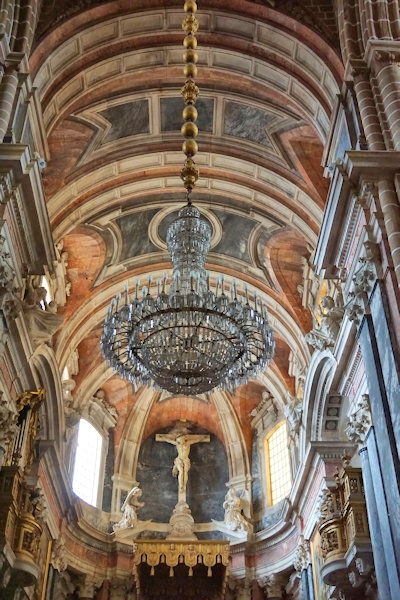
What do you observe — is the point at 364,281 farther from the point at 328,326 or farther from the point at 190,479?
the point at 190,479

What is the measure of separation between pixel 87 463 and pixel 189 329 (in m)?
9.32

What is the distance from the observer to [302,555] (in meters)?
13.8

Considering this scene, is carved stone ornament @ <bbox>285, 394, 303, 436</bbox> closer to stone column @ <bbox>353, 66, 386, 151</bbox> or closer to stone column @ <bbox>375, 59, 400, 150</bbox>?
stone column @ <bbox>353, 66, 386, 151</bbox>

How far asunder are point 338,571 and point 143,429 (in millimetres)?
8653

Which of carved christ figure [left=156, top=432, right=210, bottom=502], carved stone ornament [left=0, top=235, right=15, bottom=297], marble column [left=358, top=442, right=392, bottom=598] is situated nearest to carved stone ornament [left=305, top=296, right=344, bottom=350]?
marble column [left=358, top=442, right=392, bottom=598]

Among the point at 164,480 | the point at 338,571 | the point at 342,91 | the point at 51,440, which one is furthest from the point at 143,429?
the point at 342,91

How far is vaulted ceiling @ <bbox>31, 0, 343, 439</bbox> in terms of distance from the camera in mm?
10758

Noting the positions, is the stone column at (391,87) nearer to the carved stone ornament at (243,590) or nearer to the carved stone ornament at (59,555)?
the carved stone ornament at (59,555)

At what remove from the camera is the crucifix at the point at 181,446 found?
1767 cm

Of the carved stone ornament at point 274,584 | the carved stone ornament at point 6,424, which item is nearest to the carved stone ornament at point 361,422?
the carved stone ornament at point 6,424

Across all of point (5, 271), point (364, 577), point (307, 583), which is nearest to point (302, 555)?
point (307, 583)

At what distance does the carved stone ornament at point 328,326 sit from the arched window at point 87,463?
24.9 feet

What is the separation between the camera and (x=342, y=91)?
9.45 m

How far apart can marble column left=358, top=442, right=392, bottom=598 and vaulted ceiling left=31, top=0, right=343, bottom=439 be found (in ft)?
15.2
